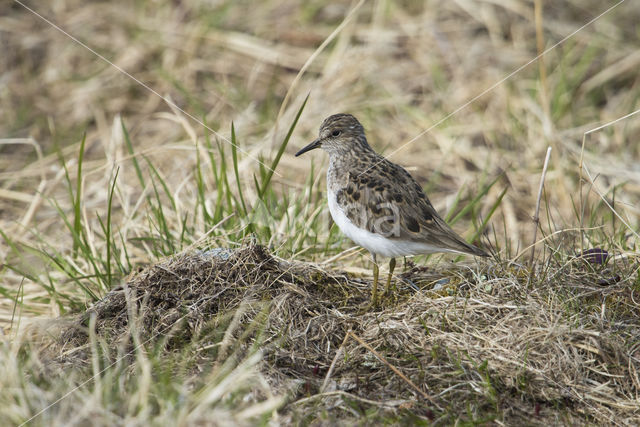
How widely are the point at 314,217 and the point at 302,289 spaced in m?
1.20

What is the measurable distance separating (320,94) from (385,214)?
4.01 meters

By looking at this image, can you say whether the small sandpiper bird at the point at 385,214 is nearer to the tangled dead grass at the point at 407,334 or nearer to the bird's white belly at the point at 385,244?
the bird's white belly at the point at 385,244

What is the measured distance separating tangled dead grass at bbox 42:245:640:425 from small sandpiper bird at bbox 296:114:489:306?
0.22 m

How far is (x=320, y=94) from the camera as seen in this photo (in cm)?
845

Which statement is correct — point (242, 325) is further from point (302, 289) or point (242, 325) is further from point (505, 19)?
point (505, 19)

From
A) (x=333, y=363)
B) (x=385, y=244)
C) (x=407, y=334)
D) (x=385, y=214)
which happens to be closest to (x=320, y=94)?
(x=385, y=214)

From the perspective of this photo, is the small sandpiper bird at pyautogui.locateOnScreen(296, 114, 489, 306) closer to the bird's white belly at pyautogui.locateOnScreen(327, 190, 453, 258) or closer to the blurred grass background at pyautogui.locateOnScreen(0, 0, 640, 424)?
the bird's white belly at pyautogui.locateOnScreen(327, 190, 453, 258)

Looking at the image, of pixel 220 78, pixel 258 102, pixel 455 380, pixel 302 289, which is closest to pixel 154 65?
pixel 220 78

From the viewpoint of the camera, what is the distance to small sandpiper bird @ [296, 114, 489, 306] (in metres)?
4.59

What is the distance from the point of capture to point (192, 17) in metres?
9.67

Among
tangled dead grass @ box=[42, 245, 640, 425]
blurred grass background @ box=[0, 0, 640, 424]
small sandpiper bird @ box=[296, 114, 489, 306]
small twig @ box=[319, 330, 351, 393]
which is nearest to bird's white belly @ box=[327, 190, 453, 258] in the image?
small sandpiper bird @ box=[296, 114, 489, 306]

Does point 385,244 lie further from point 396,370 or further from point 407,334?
point 396,370

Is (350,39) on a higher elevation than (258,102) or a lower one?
higher

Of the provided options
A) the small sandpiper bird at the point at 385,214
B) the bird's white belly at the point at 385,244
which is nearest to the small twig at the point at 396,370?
the small sandpiper bird at the point at 385,214
